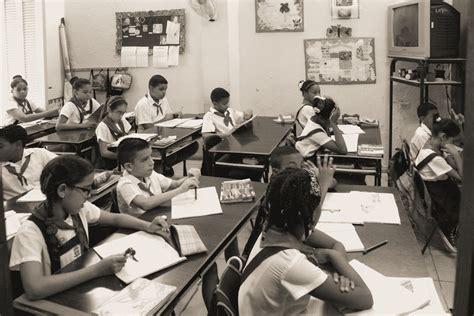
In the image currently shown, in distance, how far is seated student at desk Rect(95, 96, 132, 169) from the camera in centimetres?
399

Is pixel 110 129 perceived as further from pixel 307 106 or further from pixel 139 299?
pixel 139 299

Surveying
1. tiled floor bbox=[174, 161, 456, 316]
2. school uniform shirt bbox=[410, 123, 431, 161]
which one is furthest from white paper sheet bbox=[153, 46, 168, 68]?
school uniform shirt bbox=[410, 123, 431, 161]

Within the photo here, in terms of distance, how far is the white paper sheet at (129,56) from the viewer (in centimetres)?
618

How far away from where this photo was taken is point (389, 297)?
1.47 meters

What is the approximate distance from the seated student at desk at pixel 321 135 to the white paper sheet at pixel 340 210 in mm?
1054

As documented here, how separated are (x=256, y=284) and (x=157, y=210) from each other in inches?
38.9

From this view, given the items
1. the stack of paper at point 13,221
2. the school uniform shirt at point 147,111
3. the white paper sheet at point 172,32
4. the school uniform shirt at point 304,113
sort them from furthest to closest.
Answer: the white paper sheet at point 172,32
the school uniform shirt at point 147,111
the school uniform shirt at point 304,113
the stack of paper at point 13,221

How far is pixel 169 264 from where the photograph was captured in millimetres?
1705

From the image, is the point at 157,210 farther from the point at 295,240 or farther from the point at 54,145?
the point at 54,145

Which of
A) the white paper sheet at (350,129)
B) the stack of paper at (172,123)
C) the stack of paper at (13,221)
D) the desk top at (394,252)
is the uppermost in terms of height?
the stack of paper at (172,123)

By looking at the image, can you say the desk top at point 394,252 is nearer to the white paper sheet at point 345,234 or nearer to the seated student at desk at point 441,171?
the white paper sheet at point 345,234

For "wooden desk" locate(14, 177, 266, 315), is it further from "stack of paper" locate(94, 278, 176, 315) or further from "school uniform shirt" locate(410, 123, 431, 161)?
"school uniform shirt" locate(410, 123, 431, 161)

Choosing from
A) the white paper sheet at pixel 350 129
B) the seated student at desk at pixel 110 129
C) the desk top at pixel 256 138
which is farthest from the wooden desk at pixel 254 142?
the seated student at desk at pixel 110 129

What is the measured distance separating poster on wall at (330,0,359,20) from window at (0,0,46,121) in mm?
3608
